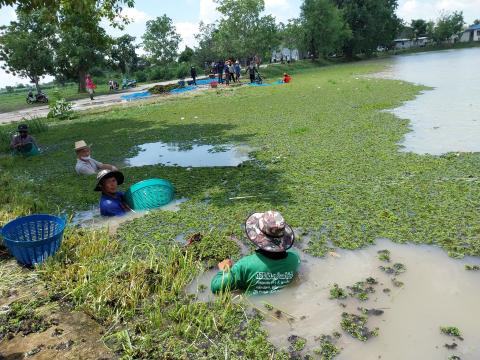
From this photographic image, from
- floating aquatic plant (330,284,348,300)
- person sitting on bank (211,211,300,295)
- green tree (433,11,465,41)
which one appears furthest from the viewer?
green tree (433,11,465,41)

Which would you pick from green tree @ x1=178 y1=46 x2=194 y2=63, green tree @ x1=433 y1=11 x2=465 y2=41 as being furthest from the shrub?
green tree @ x1=433 y1=11 x2=465 y2=41

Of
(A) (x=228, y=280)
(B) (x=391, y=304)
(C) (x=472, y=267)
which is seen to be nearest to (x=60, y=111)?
(A) (x=228, y=280)

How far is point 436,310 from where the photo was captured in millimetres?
3297

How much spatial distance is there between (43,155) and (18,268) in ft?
24.2

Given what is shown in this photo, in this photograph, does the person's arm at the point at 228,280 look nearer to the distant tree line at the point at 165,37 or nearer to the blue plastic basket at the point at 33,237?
the blue plastic basket at the point at 33,237

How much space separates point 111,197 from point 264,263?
326 cm

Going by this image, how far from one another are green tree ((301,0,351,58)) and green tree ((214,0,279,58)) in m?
13.7

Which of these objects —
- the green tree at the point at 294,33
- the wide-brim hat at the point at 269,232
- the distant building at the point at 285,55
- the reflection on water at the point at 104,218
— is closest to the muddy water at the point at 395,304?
the wide-brim hat at the point at 269,232

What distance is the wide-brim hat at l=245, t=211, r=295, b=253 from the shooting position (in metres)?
3.37

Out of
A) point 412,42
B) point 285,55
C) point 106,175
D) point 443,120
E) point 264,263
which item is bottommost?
point 412,42

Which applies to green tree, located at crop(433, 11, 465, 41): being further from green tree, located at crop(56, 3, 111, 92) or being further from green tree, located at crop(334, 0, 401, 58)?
green tree, located at crop(56, 3, 111, 92)

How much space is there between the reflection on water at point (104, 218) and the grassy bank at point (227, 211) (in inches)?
9.9

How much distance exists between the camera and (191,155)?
30.8ft

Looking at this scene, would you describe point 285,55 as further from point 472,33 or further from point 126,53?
point 472,33
